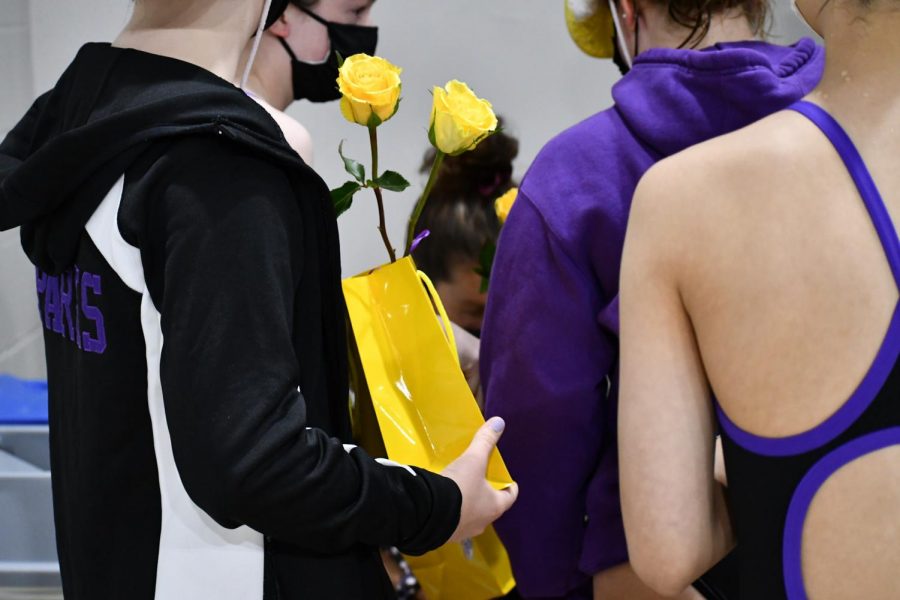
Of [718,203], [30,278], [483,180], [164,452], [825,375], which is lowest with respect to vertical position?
[30,278]

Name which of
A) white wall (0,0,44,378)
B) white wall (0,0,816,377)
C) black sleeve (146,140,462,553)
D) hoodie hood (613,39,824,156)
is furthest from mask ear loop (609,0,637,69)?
white wall (0,0,44,378)

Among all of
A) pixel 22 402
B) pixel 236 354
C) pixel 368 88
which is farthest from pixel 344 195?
pixel 22 402

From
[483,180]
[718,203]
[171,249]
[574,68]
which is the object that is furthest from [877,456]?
[574,68]

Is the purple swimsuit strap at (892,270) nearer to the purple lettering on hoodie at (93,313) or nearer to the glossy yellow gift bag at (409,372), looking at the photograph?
the glossy yellow gift bag at (409,372)

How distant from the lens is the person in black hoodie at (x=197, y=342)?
95 centimetres

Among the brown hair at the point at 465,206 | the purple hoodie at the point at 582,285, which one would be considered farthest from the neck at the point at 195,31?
the brown hair at the point at 465,206

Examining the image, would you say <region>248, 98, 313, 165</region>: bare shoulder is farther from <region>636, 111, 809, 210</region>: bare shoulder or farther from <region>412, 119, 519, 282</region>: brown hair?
<region>412, 119, 519, 282</region>: brown hair

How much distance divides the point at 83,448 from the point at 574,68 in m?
2.28

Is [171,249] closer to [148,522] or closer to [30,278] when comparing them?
[148,522]

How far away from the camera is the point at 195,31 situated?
3.52 feet

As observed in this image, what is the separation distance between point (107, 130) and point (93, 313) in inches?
7.5

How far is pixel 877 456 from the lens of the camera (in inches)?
34.9

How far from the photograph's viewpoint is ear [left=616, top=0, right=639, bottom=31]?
4.62 feet

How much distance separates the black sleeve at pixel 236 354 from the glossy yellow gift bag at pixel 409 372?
241 mm
